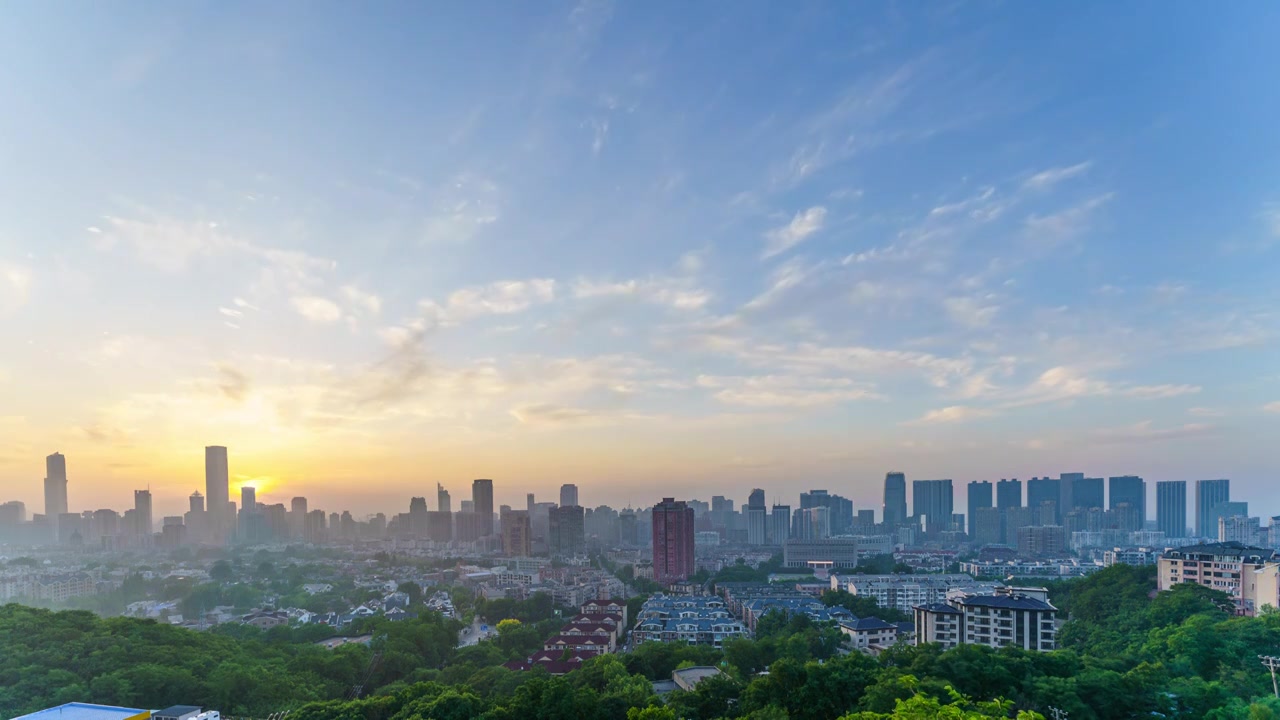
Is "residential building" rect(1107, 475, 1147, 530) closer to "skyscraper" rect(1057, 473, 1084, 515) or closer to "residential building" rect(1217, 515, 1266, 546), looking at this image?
"skyscraper" rect(1057, 473, 1084, 515)

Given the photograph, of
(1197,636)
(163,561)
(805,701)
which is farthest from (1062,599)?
(163,561)

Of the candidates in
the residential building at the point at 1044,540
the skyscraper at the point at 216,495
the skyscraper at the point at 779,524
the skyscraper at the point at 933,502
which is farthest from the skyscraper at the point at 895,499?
the skyscraper at the point at 216,495

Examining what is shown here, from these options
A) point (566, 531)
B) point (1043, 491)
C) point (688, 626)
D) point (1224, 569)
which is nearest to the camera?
point (1224, 569)

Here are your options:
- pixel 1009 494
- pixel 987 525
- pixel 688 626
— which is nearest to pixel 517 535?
pixel 688 626

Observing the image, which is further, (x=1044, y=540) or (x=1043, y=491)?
(x=1043, y=491)

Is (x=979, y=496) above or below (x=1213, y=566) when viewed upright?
below

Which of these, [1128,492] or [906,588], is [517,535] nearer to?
[906,588]
